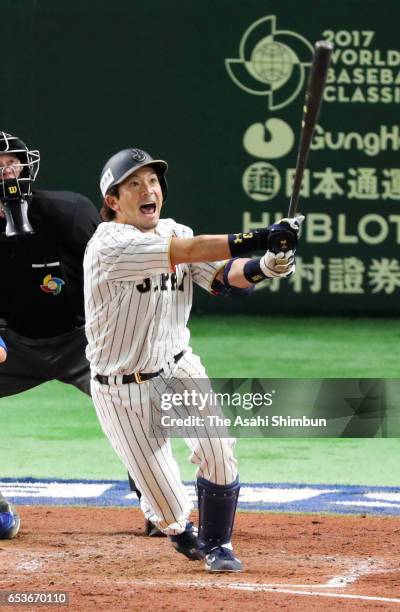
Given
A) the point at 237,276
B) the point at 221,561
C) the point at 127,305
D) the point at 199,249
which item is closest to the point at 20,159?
the point at 127,305

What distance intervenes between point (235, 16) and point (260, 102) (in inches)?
32.6

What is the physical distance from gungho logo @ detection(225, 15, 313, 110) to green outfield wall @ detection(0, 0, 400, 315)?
11 mm

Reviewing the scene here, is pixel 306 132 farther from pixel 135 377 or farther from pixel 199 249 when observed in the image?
pixel 135 377

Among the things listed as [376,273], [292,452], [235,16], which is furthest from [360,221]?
[292,452]

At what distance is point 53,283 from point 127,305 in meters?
1.27

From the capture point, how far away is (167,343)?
6.00 metres

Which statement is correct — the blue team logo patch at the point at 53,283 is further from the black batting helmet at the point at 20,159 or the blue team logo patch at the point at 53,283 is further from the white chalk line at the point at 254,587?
the white chalk line at the point at 254,587

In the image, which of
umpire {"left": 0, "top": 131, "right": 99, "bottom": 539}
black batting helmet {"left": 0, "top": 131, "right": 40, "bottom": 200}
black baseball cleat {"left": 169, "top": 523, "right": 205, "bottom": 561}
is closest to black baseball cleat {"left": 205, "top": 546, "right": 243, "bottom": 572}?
black baseball cleat {"left": 169, "top": 523, "right": 205, "bottom": 561}

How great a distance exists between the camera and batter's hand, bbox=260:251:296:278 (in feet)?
17.8

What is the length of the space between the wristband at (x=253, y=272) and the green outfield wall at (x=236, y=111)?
718 cm

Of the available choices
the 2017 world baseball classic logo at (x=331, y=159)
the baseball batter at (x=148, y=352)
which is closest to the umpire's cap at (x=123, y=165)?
the baseball batter at (x=148, y=352)

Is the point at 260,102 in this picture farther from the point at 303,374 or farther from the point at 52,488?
the point at 52,488

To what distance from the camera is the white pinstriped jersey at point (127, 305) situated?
5750mm

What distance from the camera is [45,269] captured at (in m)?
7.05
